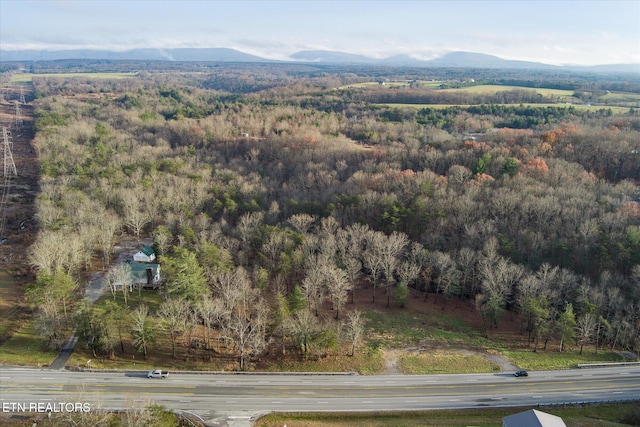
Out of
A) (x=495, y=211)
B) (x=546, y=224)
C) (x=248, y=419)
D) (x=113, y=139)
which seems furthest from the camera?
(x=113, y=139)

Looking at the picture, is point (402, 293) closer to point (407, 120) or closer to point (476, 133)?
point (476, 133)

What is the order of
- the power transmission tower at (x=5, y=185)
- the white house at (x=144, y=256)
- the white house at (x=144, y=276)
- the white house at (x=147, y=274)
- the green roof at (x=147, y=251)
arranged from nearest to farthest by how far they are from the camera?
the white house at (x=144, y=276)
the white house at (x=147, y=274)
the white house at (x=144, y=256)
the green roof at (x=147, y=251)
the power transmission tower at (x=5, y=185)

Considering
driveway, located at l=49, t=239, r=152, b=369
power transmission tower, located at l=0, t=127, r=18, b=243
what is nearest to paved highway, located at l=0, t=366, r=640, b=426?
driveway, located at l=49, t=239, r=152, b=369

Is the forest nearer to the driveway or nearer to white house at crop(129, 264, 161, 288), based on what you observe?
the driveway

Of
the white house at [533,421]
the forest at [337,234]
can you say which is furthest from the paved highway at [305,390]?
the white house at [533,421]

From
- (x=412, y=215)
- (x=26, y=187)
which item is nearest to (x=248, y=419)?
(x=412, y=215)

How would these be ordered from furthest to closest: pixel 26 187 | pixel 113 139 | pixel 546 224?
pixel 113 139 < pixel 26 187 < pixel 546 224

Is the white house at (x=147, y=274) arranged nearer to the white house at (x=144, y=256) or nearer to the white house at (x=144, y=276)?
the white house at (x=144, y=276)
